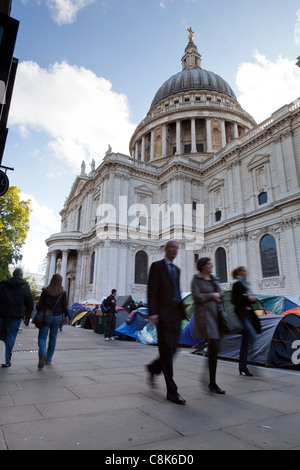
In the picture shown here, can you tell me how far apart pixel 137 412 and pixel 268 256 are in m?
23.7

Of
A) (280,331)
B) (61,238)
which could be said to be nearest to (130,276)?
(61,238)

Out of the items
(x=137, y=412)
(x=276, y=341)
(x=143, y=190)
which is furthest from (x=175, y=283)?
(x=143, y=190)

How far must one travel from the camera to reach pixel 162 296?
4.00 metres

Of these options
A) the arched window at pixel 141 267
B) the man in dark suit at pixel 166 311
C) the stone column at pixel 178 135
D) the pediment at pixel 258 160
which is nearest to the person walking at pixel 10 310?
the man in dark suit at pixel 166 311

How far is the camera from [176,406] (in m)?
3.52

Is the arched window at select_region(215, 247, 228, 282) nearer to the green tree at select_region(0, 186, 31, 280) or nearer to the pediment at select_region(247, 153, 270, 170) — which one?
the pediment at select_region(247, 153, 270, 170)

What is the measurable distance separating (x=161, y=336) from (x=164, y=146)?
139ft

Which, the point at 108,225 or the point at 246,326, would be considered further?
the point at 108,225

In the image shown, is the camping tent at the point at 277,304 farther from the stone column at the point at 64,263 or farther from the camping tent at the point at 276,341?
the stone column at the point at 64,263

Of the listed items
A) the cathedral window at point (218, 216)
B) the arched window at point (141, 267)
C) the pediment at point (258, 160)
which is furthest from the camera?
the cathedral window at point (218, 216)

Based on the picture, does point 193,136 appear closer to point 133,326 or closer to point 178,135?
point 178,135

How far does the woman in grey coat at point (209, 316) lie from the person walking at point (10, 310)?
3908 millimetres

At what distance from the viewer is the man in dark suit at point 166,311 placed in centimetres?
384

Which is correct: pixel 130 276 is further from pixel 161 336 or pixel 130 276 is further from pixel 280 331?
pixel 161 336
